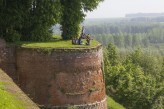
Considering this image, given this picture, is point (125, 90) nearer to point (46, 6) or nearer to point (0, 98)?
point (46, 6)

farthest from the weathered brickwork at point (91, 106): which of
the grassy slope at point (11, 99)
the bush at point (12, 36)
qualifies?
the grassy slope at point (11, 99)

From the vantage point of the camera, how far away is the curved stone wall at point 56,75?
22.1 meters

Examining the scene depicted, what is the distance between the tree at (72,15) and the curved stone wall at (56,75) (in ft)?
15.5

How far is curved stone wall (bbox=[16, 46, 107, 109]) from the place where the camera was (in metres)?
22.1

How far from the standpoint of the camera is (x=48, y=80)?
72.8 ft

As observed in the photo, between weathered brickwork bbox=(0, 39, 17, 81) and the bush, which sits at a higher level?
the bush

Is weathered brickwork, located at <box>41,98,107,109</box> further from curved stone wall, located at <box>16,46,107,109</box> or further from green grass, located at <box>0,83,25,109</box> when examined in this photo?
green grass, located at <box>0,83,25,109</box>

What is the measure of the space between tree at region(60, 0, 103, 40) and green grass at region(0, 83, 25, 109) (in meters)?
13.6

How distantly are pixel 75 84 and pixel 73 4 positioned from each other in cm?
667

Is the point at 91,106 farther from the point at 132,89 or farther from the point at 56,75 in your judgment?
the point at 132,89

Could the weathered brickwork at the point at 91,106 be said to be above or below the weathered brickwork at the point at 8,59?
below

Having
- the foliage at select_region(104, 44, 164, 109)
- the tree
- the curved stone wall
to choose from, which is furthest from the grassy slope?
the foliage at select_region(104, 44, 164, 109)

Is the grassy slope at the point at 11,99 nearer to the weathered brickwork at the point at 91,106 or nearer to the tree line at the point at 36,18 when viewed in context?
the weathered brickwork at the point at 91,106

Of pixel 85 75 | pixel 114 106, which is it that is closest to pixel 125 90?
pixel 114 106
